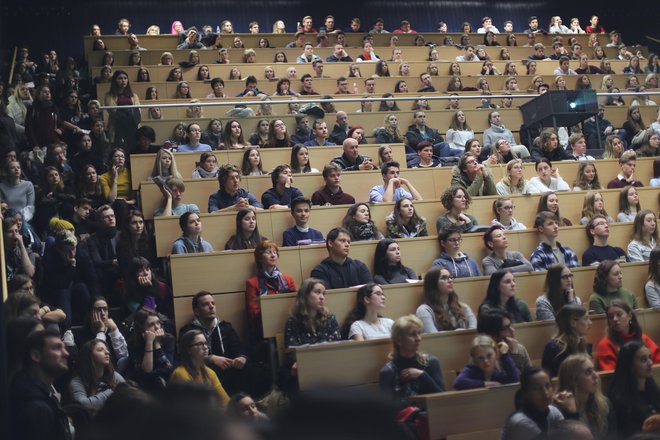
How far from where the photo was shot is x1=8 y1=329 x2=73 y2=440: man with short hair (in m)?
2.48

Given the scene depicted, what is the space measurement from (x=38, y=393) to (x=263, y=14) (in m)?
9.52

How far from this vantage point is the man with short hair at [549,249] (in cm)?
491

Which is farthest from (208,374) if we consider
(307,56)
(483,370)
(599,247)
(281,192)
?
(307,56)

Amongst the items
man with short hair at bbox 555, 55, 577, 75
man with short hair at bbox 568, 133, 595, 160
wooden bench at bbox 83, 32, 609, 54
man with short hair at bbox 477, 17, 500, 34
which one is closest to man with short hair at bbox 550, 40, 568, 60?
man with short hair at bbox 555, 55, 577, 75

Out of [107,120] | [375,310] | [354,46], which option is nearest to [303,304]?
[375,310]

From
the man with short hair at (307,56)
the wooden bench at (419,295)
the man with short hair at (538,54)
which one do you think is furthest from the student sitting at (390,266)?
the man with short hair at (538,54)

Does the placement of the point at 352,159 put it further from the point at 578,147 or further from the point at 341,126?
the point at 578,147

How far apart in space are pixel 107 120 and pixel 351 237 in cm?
260

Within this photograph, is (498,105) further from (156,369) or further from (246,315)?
(156,369)

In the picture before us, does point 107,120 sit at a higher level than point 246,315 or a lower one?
higher

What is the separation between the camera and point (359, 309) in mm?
4176

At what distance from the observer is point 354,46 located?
10359 mm

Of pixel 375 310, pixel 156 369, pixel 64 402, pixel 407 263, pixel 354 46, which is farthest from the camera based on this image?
pixel 354 46

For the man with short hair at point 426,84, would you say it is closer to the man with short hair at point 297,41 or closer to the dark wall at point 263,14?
the man with short hair at point 297,41
